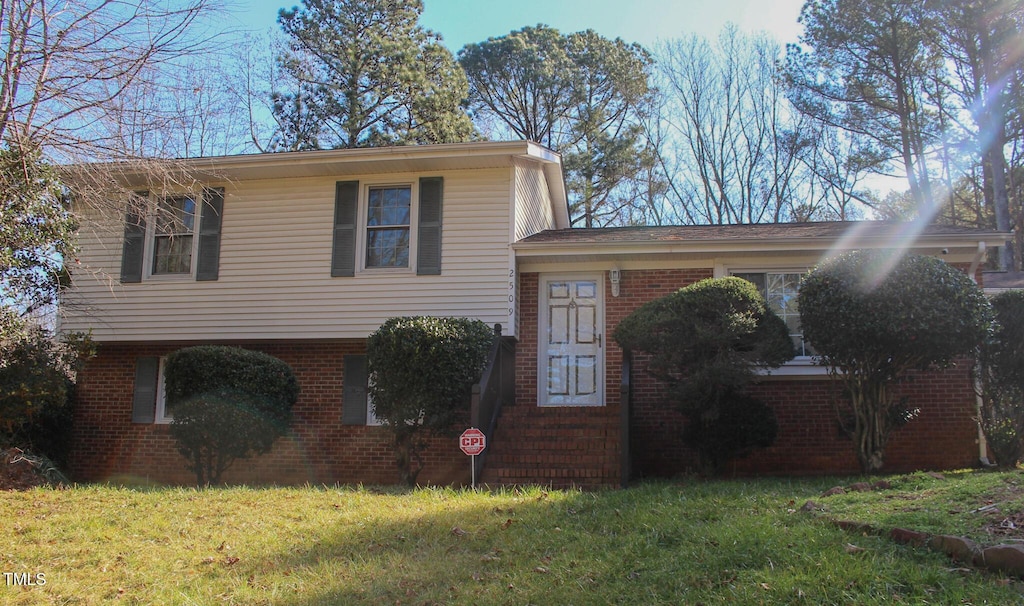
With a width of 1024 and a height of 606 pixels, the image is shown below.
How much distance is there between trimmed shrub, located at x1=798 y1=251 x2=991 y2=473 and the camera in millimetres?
7578

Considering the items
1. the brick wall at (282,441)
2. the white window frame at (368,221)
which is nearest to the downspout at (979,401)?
the brick wall at (282,441)

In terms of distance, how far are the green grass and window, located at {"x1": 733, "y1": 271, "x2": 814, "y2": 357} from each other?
3715 millimetres

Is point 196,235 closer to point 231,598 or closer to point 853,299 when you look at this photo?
point 231,598

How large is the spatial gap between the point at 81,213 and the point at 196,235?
163 centimetres

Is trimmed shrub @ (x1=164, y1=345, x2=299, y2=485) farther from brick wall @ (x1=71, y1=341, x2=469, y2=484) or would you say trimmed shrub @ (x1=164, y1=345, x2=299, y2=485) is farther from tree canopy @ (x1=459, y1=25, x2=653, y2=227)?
tree canopy @ (x1=459, y1=25, x2=653, y2=227)

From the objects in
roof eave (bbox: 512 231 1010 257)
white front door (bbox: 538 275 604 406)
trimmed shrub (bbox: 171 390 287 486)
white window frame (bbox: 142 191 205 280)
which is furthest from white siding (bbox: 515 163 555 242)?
white window frame (bbox: 142 191 205 280)

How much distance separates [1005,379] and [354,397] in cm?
830

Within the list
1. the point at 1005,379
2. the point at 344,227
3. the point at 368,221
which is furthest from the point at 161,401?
the point at 1005,379

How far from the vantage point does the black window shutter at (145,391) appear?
11844 mm

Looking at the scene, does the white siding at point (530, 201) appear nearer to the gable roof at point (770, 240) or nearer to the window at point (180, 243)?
the gable roof at point (770, 240)

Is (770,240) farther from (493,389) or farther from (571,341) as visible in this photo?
(493,389)

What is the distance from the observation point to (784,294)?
33.9ft

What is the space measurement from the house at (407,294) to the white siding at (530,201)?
0.09 meters

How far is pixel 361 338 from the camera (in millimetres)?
11078
